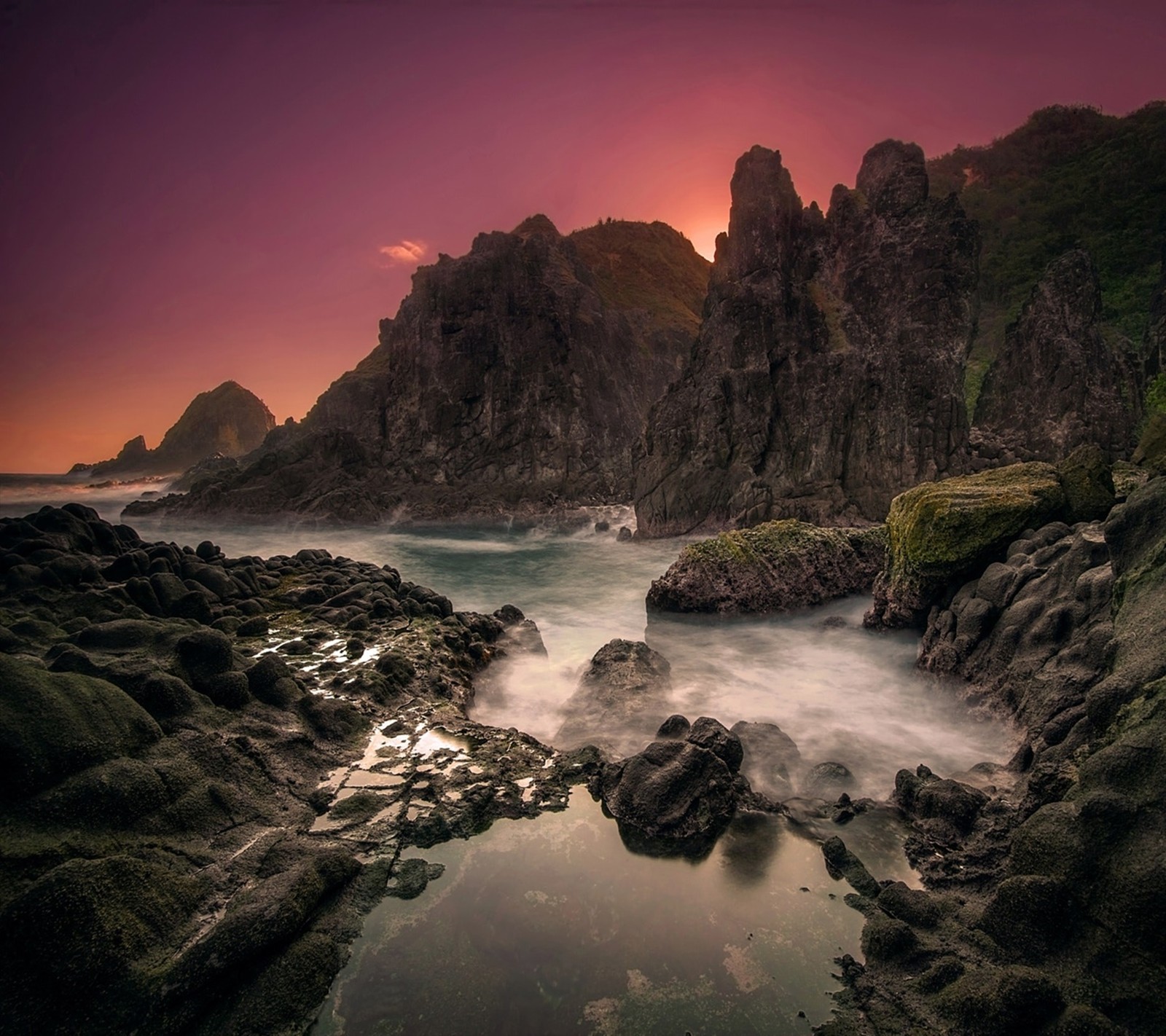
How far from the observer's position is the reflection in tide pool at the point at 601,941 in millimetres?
4145

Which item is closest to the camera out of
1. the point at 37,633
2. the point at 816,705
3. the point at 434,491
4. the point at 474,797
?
the point at 474,797

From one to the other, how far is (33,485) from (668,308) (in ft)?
408

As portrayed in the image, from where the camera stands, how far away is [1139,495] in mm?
8156

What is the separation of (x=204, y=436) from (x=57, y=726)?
17298 cm

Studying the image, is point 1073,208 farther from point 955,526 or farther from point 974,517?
point 955,526

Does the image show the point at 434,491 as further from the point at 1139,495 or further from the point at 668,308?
the point at 668,308

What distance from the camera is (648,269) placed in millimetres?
136125

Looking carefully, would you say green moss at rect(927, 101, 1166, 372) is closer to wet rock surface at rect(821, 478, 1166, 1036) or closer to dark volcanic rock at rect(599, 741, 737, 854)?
wet rock surface at rect(821, 478, 1166, 1036)

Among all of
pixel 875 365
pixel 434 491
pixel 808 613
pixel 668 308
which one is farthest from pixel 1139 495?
pixel 668 308

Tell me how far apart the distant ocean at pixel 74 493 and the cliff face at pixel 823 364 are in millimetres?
56417

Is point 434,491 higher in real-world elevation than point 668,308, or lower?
lower

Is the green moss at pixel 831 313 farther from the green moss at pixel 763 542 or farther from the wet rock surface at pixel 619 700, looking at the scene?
the wet rock surface at pixel 619 700

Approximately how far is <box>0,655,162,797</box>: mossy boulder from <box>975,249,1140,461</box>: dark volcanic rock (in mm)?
47562

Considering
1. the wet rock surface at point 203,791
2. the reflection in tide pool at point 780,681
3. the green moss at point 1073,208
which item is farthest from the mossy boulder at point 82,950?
the green moss at point 1073,208
